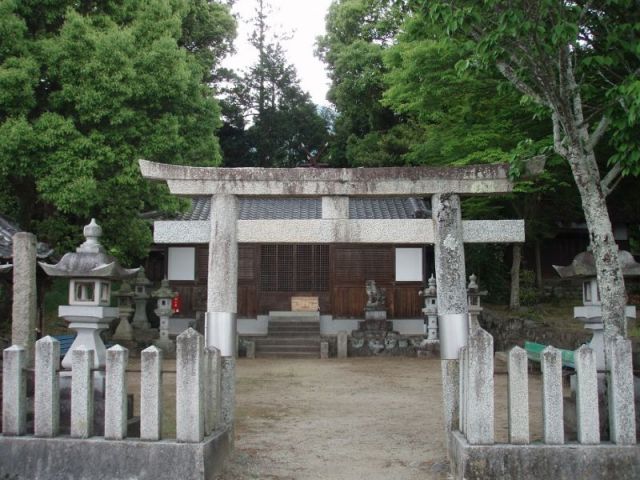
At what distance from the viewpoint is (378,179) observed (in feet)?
25.8

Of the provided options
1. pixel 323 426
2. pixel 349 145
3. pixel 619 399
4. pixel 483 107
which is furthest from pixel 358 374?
pixel 349 145

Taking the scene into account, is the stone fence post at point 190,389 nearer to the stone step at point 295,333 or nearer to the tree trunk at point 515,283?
the stone step at point 295,333

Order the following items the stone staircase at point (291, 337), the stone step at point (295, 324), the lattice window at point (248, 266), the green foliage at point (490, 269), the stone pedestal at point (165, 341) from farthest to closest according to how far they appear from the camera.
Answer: the green foliage at point (490, 269) → the lattice window at point (248, 266) → the stone step at point (295, 324) → the stone staircase at point (291, 337) → the stone pedestal at point (165, 341)

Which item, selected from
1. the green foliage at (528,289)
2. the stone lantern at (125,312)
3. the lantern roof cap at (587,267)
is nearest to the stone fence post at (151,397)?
the lantern roof cap at (587,267)

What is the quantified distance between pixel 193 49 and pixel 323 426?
62.2 ft

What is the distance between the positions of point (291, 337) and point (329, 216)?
43.2 ft

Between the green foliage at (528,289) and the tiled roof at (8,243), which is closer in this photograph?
the tiled roof at (8,243)

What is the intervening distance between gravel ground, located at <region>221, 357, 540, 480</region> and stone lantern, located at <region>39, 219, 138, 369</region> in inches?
94.8

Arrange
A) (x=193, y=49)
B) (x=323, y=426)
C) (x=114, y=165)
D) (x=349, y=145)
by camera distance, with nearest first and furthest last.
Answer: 1. (x=323, y=426)
2. (x=114, y=165)
3. (x=193, y=49)
4. (x=349, y=145)

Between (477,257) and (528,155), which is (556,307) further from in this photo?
(528,155)

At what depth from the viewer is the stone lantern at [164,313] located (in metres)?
18.8

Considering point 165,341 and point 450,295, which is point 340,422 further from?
point 165,341

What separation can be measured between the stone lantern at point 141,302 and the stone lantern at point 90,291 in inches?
454

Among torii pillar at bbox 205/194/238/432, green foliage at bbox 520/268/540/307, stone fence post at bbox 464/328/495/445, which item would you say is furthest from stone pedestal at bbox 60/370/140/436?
green foliage at bbox 520/268/540/307
